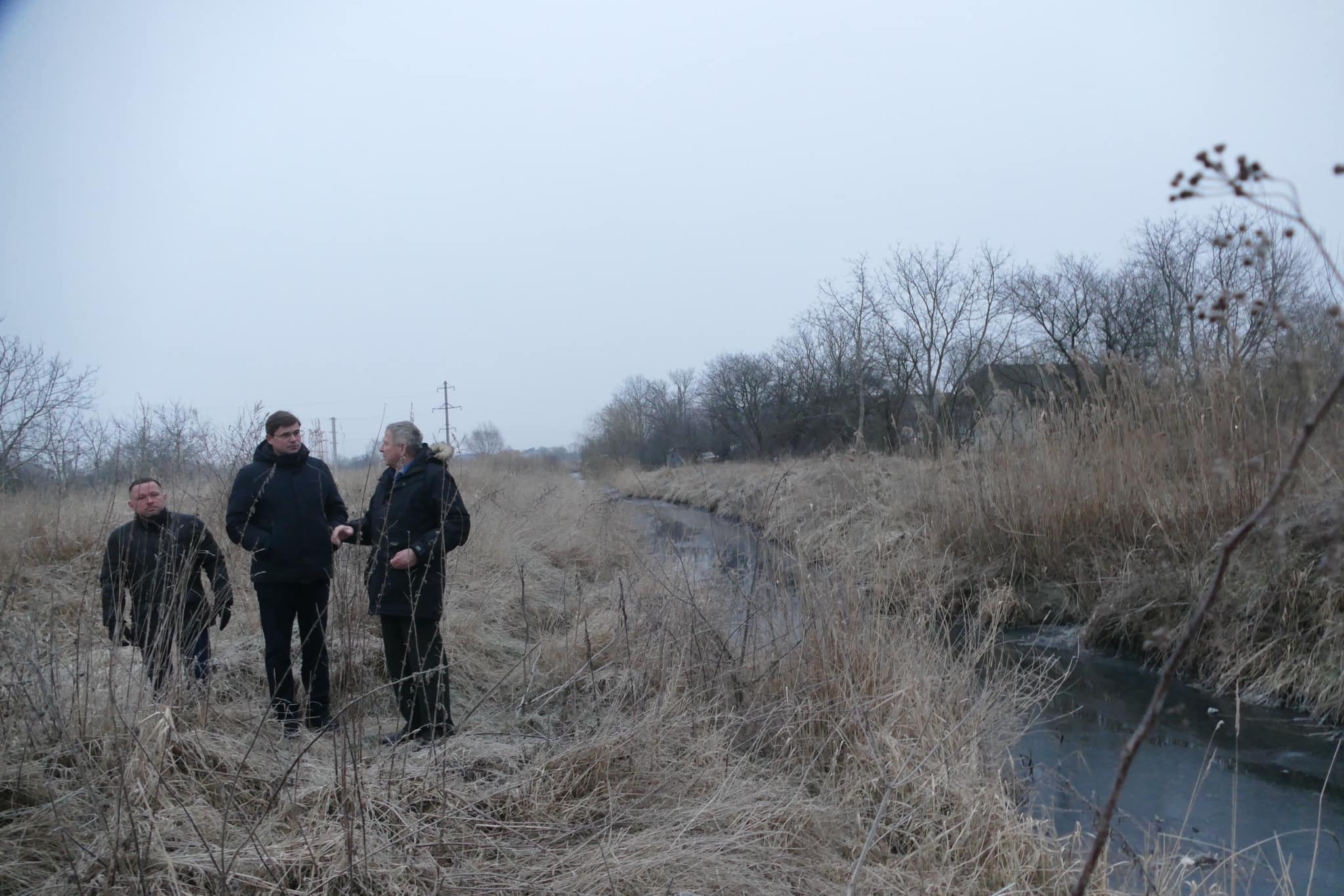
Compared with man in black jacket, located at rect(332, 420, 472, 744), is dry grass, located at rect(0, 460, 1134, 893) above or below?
below

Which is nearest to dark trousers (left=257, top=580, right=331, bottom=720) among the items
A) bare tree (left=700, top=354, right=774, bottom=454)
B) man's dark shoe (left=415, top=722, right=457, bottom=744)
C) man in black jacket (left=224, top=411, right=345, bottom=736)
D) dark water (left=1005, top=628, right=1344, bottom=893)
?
man in black jacket (left=224, top=411, right=345, bottom=736)

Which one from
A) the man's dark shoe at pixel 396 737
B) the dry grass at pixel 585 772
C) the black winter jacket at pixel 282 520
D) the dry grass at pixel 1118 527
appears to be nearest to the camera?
the dry grass at pixel 585 772

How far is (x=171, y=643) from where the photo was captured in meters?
3.45

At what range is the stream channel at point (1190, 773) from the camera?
3.67 m

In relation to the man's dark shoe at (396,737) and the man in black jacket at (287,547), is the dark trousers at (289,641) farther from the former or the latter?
the man's dark shoe at (396,737)

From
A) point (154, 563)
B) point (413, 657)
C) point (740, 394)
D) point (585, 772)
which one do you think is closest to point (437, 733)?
point (413, 657)

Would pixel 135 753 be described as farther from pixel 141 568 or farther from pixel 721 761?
pixel 721 761

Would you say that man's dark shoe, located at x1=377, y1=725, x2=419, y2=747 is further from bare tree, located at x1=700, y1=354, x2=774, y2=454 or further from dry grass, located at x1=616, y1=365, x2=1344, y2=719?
bare tree, located at x1=700, y1=354, x2=774, y2=454

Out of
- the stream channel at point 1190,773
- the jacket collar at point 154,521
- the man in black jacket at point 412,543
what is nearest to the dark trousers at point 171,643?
the jacket collar at point 154,521

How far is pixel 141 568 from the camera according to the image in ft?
13.4

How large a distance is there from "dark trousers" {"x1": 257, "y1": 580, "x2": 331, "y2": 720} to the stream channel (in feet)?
6.50

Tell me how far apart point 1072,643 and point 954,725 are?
4.50 m

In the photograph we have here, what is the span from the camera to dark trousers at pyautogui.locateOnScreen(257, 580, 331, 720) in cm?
413

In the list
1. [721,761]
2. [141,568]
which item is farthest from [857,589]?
[141,568]
